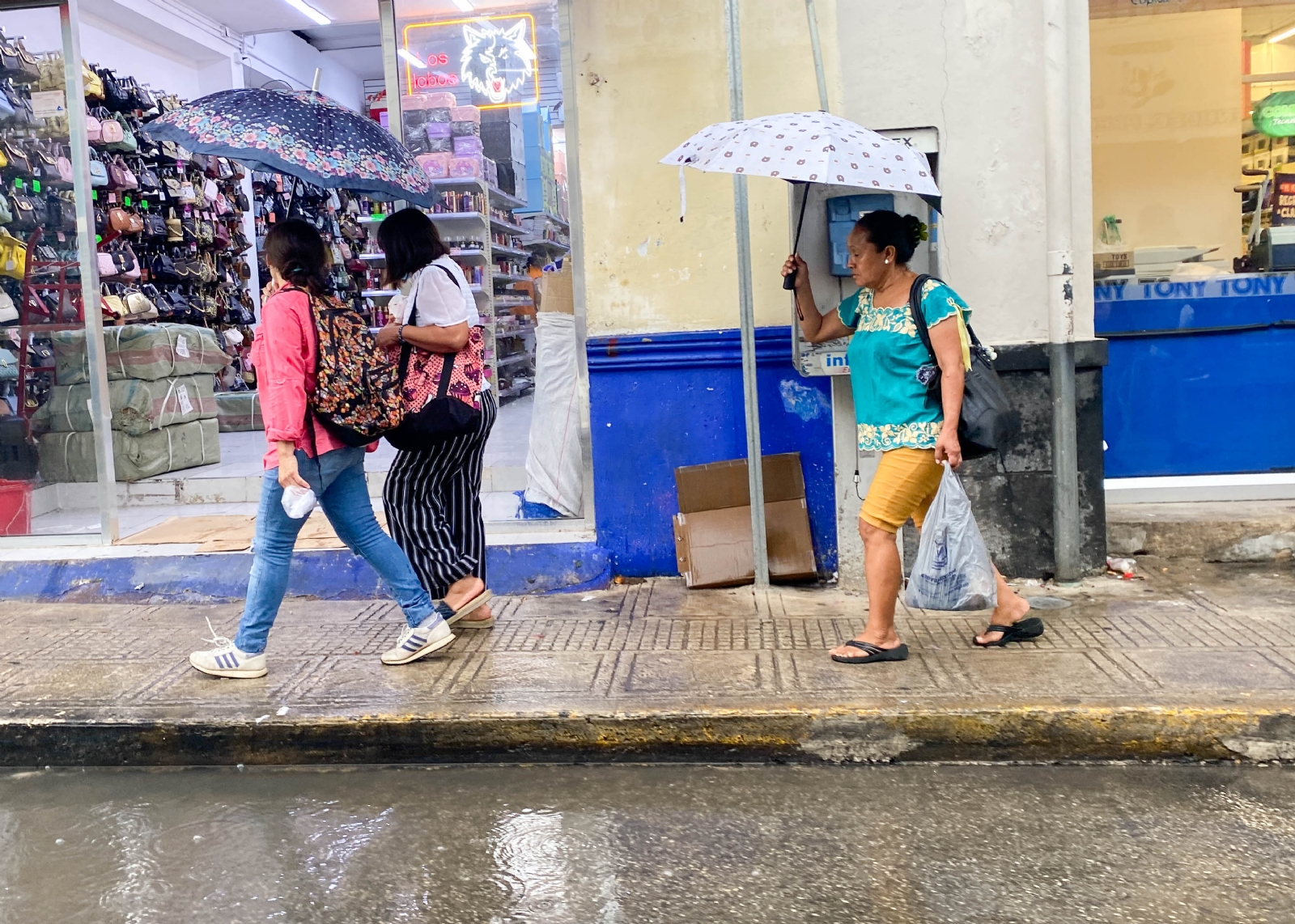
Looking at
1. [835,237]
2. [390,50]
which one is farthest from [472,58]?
[835,237]

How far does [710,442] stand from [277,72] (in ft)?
31.6

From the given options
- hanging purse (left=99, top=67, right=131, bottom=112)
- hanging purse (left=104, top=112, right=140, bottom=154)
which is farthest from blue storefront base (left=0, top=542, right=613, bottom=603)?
hanging purse (left=99, top=67, right=131, bottom=112)

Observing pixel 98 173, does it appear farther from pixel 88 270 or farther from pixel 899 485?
pixel 899 485

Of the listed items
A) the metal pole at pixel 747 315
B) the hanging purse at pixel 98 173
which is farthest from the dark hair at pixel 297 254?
the hanging purse at pixel 98 173

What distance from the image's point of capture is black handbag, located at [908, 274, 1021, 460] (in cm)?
430

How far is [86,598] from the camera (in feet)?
19.8

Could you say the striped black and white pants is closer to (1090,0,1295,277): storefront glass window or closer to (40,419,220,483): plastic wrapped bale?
(40,419,220,483): plastic wrapped bale

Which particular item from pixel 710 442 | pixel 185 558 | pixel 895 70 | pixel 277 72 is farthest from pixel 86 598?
pixel 277 72

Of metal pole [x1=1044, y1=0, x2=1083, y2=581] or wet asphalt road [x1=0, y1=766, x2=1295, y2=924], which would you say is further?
metal pole [x1=1044, y1=0, x2=1083, y2=581]

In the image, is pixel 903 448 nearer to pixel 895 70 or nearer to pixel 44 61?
pixel 895 70

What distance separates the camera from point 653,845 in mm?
3352

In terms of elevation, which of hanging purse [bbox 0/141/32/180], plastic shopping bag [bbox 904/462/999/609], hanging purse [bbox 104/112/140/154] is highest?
hanging purse [bbox 104/112/140/154]

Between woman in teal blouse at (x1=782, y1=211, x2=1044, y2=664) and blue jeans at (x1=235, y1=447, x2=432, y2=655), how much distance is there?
1.76 meters

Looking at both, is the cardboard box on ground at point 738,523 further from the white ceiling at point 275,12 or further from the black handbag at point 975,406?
the white ceiling at point 275,12
